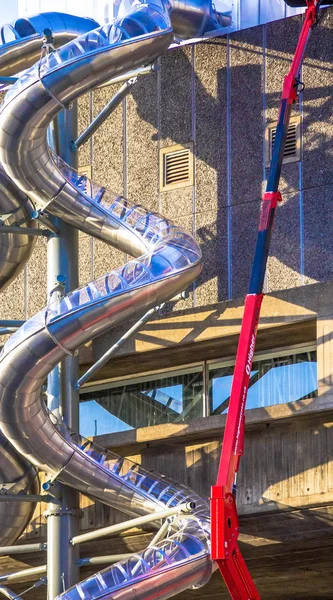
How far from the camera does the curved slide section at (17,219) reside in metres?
18.8

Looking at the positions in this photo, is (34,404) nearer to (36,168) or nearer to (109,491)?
(109,491)

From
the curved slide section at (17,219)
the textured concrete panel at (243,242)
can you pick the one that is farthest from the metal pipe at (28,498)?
the textured concrete panel at (243,242)

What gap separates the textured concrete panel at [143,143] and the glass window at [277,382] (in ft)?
8.09

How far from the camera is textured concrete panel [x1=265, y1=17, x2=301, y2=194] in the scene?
62.1ft

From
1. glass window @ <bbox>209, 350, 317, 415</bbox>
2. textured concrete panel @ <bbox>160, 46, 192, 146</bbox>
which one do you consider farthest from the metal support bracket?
textured concrete panel @ <bbox>160, 46, 192, 146</bbox>

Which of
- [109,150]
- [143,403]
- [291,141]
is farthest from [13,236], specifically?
[291,141]

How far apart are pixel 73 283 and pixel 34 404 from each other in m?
2.06

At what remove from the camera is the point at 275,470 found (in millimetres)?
17859

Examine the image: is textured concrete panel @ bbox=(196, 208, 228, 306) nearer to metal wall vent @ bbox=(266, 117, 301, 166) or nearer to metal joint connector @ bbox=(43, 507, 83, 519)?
metal wall vent @ bbox=(266, 117, 301, 166)

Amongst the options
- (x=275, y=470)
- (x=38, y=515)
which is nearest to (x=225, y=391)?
(x=275, y=470)

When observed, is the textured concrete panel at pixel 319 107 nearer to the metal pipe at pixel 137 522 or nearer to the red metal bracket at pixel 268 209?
the red metal bracket at pixel 268 209

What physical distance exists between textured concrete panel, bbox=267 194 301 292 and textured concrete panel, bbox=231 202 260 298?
0.27 meters

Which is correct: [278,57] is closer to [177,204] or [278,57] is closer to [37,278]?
[177,204]

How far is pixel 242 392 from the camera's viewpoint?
1586 centimetres
